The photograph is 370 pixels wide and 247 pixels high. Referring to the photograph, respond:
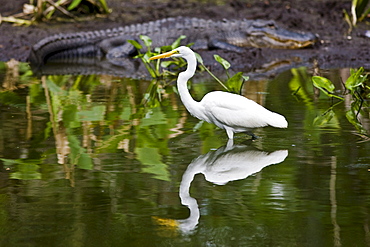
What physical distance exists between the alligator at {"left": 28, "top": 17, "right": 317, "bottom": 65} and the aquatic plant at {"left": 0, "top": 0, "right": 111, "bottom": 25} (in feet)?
3.65

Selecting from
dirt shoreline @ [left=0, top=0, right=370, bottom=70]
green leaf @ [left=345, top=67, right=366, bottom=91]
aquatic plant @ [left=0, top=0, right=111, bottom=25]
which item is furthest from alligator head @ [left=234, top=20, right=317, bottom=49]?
green leaf @ [left=345, top=67, right=366, bottom=91]

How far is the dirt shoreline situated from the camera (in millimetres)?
11094

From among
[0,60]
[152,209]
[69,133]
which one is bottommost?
[0,60]

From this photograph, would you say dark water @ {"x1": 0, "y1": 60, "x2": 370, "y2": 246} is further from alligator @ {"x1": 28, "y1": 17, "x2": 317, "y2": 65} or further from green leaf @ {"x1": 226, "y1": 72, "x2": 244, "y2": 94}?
alligator @ {"x1": 28, "y1": 17, "x2": 317, "y2": 65}

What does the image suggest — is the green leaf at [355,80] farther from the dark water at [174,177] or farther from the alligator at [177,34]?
the alligator at [177,34]

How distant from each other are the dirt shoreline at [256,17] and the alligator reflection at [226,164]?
18.5 ft

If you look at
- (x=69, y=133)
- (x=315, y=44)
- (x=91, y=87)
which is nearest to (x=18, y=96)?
(x=91, y=87)

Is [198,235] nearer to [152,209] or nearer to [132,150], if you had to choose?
[152,209]

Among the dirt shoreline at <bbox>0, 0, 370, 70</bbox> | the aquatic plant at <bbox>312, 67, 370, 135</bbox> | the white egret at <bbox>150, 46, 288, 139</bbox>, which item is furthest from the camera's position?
the dirt shoreline at <bbox>0, 0, 370, 70</bbox>

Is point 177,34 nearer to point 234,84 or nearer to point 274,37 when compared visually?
point 274,37

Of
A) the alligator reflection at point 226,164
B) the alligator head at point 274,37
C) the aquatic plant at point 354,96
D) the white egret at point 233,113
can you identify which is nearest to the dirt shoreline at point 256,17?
the alligator head at point 274,37

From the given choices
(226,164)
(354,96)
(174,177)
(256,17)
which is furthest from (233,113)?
(256,17)

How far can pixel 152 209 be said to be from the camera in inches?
139

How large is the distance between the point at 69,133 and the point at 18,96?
7.70ft
